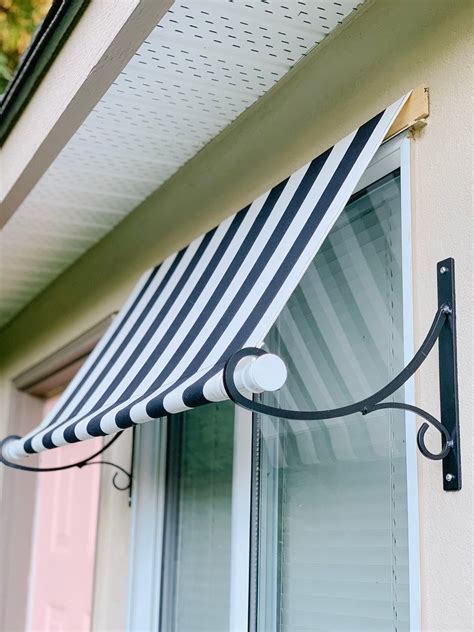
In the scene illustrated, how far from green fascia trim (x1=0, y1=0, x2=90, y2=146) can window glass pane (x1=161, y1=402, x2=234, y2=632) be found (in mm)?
1408

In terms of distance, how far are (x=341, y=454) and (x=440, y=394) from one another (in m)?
0.57

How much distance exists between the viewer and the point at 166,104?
3037mm

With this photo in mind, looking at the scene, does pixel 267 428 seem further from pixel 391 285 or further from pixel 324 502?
pixel 391 285

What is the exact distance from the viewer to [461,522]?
6.48 ft

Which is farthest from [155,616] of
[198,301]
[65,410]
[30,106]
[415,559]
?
[30,106]

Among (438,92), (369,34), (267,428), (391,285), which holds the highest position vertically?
(369,34)

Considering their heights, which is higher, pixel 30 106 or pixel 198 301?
pixel 30 106

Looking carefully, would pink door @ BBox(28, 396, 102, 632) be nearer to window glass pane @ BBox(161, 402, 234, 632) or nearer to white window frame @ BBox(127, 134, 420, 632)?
white window frame @ BBox(127, 134, 420, 632)

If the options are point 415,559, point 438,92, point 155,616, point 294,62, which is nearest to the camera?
point 415,559

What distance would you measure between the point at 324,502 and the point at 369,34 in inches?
54.2

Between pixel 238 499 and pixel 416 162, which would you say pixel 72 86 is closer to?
pixel 416 162

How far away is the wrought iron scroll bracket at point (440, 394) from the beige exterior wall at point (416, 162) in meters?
0.02

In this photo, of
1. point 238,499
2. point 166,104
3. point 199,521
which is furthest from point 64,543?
point 166,104

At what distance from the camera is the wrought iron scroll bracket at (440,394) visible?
75.9 inches
